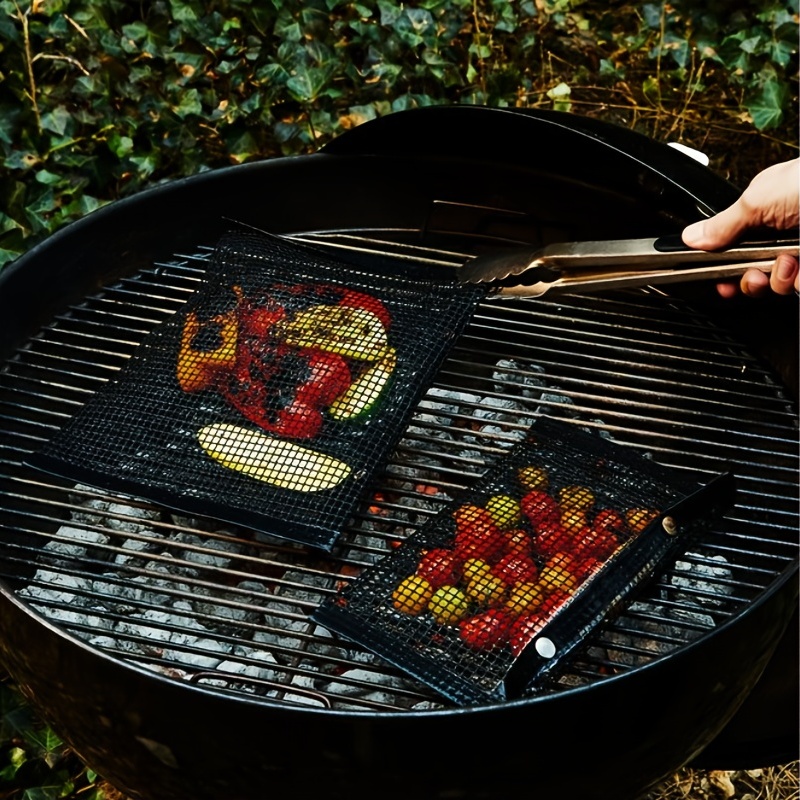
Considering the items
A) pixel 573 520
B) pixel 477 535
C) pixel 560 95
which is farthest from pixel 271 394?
pixel 560 95

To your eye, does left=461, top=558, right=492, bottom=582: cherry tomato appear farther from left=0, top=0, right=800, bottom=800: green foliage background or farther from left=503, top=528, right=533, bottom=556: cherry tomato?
left=0, top=0, right=800, bottom=800: green foliage background

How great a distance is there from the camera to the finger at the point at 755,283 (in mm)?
1684

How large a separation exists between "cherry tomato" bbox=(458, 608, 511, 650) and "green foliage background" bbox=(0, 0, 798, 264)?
4.91 ft

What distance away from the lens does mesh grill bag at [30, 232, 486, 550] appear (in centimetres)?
148

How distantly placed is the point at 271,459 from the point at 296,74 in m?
1.42

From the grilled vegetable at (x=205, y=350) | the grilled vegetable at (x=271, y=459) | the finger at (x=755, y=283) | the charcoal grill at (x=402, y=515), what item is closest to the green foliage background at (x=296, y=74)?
the charcoal grill at (x=402, y=515)

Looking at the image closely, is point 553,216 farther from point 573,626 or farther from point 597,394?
point 573,626

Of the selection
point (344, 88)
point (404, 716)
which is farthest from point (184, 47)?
point (404, 716)

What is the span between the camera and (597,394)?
191cm

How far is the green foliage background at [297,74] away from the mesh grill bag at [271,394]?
0.83 m

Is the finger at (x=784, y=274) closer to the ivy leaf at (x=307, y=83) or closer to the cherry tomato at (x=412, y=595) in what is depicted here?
the cherry tomato at (x=412, y=595)

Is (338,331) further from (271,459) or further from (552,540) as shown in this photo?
(552,540)

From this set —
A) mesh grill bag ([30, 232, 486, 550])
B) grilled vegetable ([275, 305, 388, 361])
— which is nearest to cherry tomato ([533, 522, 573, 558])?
mesh grill bag ([30, 232, 486, 550])

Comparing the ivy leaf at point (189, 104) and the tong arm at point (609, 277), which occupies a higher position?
the tong arm at point (609, 277)
